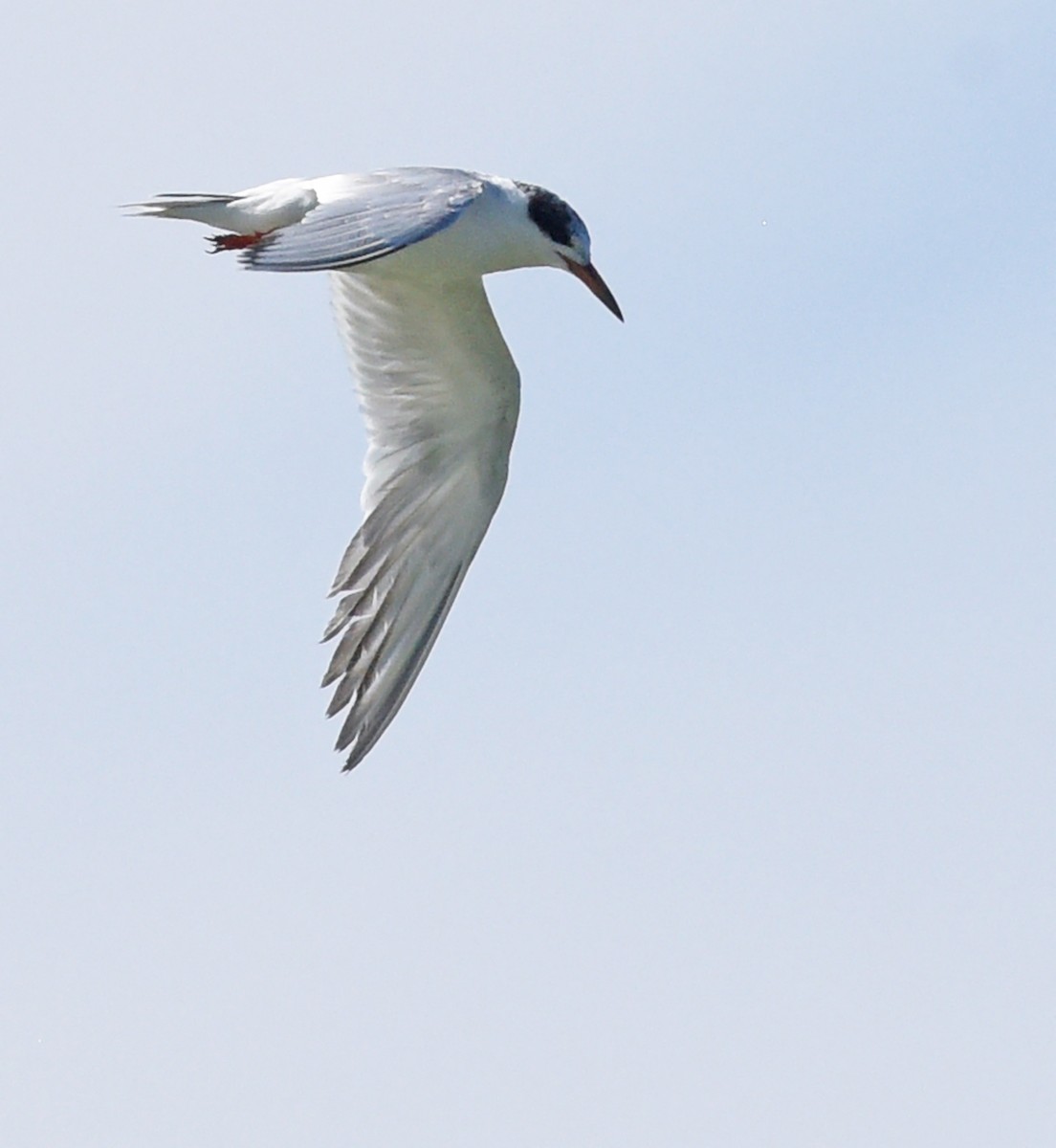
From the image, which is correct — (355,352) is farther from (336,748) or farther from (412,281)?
(336,748)

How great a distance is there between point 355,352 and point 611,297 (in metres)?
1.67

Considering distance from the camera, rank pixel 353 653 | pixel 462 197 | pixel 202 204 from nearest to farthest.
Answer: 1. pixel 462 197
2. pixel 202 204
3. pixel 353 653

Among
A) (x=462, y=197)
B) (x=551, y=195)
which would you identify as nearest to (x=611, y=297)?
(x=551, y=195)

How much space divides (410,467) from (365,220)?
3.03m

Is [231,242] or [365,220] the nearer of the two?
[365,220]

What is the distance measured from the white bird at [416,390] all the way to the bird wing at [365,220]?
0.19 ft

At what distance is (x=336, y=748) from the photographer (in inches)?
520

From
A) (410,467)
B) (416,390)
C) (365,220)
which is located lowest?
(410,467)

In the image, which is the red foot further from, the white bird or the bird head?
the bird head

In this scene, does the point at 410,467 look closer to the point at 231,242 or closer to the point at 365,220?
the point at 231,242

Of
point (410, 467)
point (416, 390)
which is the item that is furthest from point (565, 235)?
point (410, 467)

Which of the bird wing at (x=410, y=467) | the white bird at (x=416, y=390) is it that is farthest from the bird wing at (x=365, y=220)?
the bird wing at (x=410, y=467)

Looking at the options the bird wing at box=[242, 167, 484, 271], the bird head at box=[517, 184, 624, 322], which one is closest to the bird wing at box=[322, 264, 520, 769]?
the bird head at box=[517, 184, 624, 322]

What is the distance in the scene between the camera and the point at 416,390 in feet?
45.9
